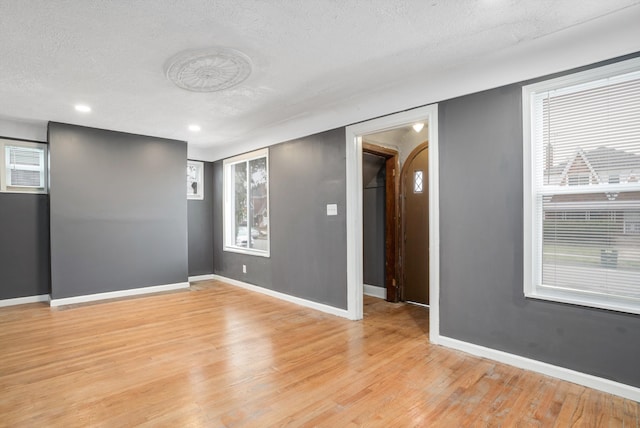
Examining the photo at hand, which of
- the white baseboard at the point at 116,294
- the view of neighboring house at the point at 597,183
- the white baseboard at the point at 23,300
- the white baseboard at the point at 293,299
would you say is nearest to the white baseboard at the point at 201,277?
the white baseboard at the point at 293,299

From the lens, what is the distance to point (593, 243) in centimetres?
238

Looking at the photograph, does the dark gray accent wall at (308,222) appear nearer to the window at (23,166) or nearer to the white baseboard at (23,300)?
the white baseboard at (23,300)

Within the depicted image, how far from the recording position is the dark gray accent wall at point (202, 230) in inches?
247

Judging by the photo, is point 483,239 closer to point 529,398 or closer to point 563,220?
point 563,220

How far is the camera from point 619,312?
7.33ft

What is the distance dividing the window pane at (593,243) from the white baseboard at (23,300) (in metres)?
6.27

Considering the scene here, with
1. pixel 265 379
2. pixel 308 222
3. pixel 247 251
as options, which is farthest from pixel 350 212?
pixel 247 251

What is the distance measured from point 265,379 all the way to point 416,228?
2.88 metres

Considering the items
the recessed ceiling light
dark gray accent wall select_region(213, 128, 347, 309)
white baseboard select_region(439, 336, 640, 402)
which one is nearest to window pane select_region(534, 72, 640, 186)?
white baseboard select_region(439, 336, 640, 402)

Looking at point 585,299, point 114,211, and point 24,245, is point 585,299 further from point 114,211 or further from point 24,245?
point 24,245

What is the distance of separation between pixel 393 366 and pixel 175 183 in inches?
178

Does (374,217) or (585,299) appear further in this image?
(374,217)

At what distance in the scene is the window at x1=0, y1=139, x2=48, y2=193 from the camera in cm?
451

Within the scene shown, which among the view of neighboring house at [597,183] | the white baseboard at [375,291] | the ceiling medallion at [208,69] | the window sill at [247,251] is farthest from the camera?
the window sill at [247,251]
